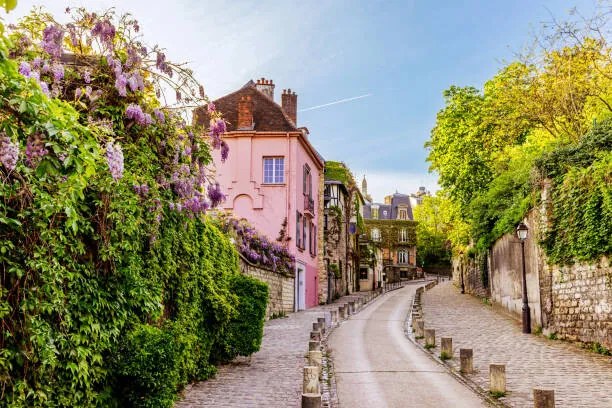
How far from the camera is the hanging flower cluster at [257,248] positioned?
73.8ft

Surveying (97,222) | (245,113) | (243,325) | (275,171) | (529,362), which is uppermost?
(245,113)

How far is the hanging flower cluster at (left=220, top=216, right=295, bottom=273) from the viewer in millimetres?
22484

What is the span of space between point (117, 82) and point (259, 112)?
2391cm

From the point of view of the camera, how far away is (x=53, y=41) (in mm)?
8094

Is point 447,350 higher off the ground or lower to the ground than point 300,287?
lower

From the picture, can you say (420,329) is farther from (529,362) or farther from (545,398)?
(545,398)

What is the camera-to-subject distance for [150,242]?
865 cm

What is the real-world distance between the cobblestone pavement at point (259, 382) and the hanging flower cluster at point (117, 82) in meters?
3.13

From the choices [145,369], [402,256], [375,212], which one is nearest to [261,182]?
[145,369]

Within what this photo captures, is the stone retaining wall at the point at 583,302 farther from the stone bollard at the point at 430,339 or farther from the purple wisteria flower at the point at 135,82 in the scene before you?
the purple wisteria flower at the point at 135,82

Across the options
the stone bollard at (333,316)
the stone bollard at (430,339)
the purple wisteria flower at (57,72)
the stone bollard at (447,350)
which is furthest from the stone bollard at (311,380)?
the stone bollard at (333,316)

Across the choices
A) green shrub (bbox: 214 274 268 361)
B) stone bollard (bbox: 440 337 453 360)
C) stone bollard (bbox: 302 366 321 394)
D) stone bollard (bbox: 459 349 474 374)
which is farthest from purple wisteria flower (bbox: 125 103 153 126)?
stone bollard (bbox: 440 337 453 360)

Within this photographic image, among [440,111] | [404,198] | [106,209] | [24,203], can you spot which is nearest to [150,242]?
[106,209]

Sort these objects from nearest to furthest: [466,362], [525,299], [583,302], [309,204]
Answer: [466,362]
[583,302]
[525,299]
[309,204]
